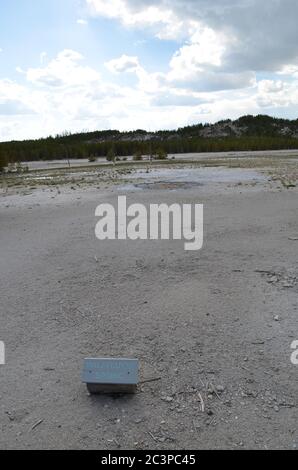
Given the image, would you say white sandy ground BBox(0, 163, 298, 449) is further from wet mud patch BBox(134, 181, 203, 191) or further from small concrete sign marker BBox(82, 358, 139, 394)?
wet mud patch BBox(134, 181, 203, 191)

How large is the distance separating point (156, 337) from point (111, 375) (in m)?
1.08

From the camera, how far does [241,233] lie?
8.55 meters

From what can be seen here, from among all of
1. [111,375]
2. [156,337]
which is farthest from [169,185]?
[111,375]

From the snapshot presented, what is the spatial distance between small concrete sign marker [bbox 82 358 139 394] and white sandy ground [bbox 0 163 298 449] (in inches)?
3.9

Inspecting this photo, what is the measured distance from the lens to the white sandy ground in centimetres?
317

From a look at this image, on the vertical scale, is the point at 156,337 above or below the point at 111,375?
below

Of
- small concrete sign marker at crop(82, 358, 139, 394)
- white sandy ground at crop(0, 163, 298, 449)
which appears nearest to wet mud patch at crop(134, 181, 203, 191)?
white sandy ground at crop(0, 163, 298, 449)

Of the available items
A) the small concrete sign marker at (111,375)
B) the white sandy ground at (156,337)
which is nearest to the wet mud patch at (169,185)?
the white sandy ground at (156,337)

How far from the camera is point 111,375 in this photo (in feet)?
11.3

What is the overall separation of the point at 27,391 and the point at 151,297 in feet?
7.06

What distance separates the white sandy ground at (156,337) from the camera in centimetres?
317

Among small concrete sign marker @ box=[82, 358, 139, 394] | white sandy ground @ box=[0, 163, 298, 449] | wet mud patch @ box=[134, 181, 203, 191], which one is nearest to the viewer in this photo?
white sandy ground @ box=[0, 163, 298, 449]

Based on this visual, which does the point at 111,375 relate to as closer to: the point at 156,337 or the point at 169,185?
the point at 156,337
